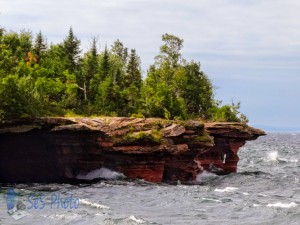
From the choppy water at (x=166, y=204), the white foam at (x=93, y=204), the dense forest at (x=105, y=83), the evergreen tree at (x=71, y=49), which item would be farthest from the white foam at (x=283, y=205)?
the evergreen tree at (x=71, y=49)

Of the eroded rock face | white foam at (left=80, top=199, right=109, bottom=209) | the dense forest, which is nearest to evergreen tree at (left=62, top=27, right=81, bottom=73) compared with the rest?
the dense forest

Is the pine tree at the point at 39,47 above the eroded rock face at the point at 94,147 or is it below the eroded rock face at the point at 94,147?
above

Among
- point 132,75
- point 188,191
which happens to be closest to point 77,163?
point 188,191

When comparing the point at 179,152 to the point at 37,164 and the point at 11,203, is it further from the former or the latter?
the point at 11,203

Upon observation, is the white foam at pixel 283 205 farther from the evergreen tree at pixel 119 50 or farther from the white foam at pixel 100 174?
the evergreen tree at pixel 119 50

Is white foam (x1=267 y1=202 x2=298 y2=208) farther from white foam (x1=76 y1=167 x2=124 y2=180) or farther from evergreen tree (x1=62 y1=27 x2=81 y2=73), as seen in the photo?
evergreen tree (x1=62 y1=27 x2=81 y2=73)

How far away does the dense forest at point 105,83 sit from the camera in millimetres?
62469

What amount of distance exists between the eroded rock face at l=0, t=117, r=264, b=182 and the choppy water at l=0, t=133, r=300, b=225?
8.77 feet

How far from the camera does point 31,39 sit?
85.1m

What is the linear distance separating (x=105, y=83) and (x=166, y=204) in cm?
3523

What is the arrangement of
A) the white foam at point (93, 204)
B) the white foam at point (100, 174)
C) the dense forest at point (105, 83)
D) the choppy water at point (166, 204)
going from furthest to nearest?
the dense forest at point (105, 83) → the white foam at point (100, 174) → the white foam at point (93, 204) → the choppy water at point (166, 204)

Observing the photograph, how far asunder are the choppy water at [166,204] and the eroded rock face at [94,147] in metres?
2.67

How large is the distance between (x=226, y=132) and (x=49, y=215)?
116 ft

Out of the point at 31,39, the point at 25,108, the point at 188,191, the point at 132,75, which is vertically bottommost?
the point at 188,191
